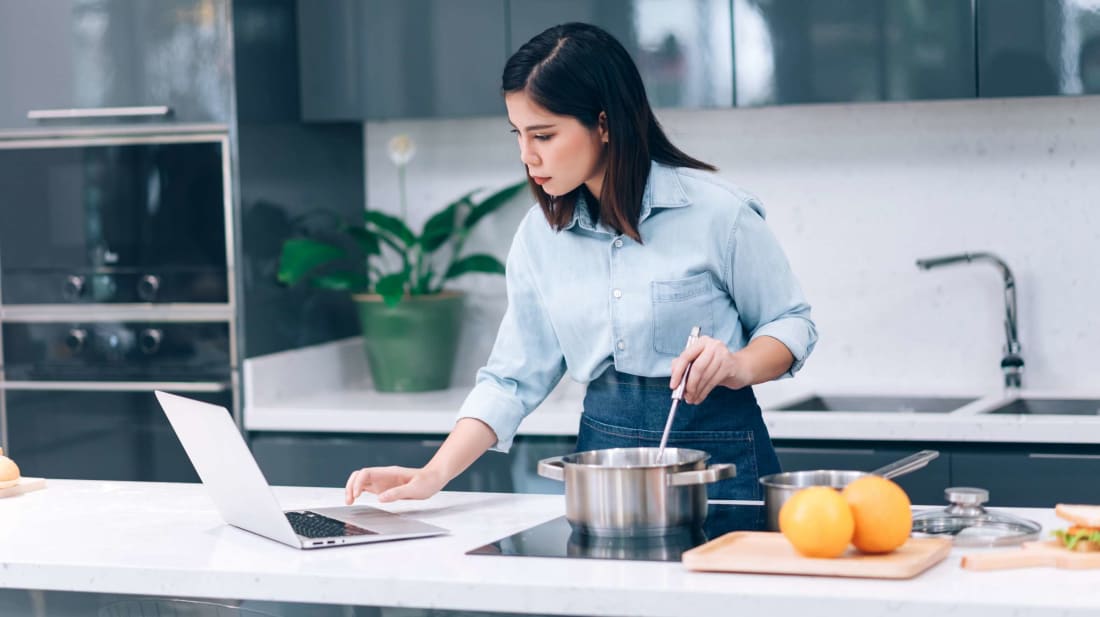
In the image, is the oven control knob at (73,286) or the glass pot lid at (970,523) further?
the oven control knob at (73,286)

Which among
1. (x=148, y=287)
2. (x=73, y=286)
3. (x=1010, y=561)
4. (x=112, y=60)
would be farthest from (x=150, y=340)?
(x=1010, y=561)

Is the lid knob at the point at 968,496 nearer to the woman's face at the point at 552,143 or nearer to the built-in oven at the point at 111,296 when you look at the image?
the woman's face at the point at 552,143

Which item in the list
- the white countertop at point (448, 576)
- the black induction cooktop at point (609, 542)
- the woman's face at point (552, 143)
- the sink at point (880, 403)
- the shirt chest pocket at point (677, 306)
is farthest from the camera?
the sink at point (880, 403)

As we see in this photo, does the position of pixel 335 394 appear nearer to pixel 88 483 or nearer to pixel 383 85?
pixel 383 85

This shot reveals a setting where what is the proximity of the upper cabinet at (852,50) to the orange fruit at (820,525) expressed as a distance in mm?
1908

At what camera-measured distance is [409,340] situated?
366 cm

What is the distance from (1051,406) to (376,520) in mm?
1974

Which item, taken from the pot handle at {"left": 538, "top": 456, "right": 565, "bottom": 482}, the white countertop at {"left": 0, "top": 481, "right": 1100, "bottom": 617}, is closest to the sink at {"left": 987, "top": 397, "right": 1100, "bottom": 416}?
the white countertop at {"left": 0, "top": 481, "right": 1100, "bottom": 617}

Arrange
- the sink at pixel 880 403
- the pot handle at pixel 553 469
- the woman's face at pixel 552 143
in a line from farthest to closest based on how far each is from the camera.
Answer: the sink at pixel 880 403, the woman's face at pixel 552 143, the pot handle at pixel 553 469

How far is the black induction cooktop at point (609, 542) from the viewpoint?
5.35ft

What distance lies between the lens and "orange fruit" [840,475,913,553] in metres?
1.49

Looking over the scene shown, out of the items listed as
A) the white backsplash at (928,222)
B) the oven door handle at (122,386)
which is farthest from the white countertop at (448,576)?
the white backsplash at (928,222)

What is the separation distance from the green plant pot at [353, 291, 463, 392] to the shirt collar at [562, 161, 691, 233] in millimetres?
1505

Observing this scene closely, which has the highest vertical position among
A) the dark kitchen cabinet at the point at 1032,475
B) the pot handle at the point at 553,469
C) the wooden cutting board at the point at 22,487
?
the pot handle at the point at 553,469
